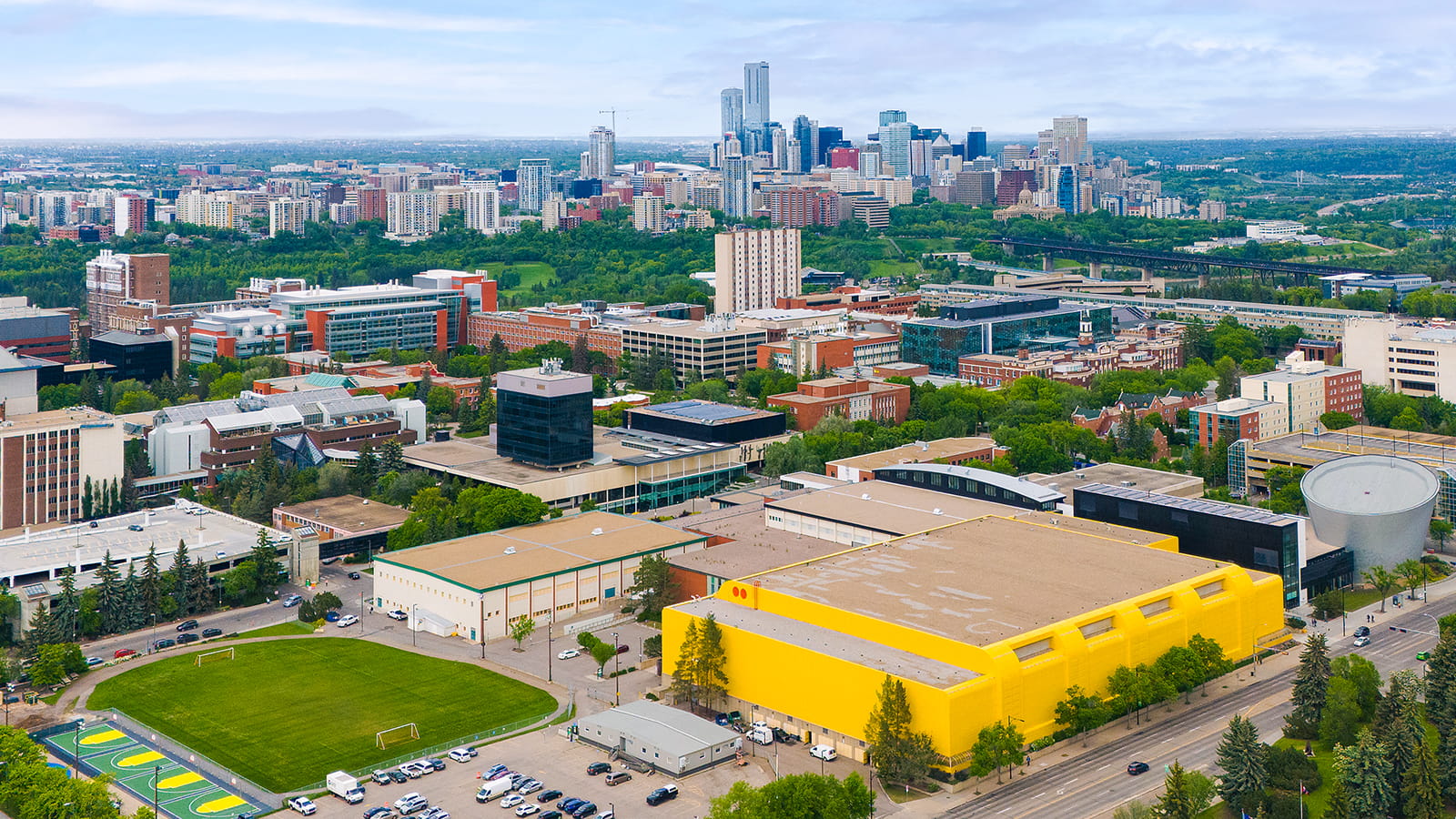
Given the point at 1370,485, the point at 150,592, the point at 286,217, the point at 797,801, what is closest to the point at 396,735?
the point at 797,801

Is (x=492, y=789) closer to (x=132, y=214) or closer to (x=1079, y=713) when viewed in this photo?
(x=1079, y=713)

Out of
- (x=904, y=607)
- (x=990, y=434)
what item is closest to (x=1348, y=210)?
(x=990, y=434)

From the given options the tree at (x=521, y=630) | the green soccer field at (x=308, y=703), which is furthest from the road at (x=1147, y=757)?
the tree at (x=521, y=630)

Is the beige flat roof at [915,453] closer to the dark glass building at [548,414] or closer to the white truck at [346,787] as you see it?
the dark glass building at [548,414]

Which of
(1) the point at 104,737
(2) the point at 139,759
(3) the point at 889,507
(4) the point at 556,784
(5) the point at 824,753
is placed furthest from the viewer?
(3) the point at 889,507

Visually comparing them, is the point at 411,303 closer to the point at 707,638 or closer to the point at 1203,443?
the point at 1203,443
